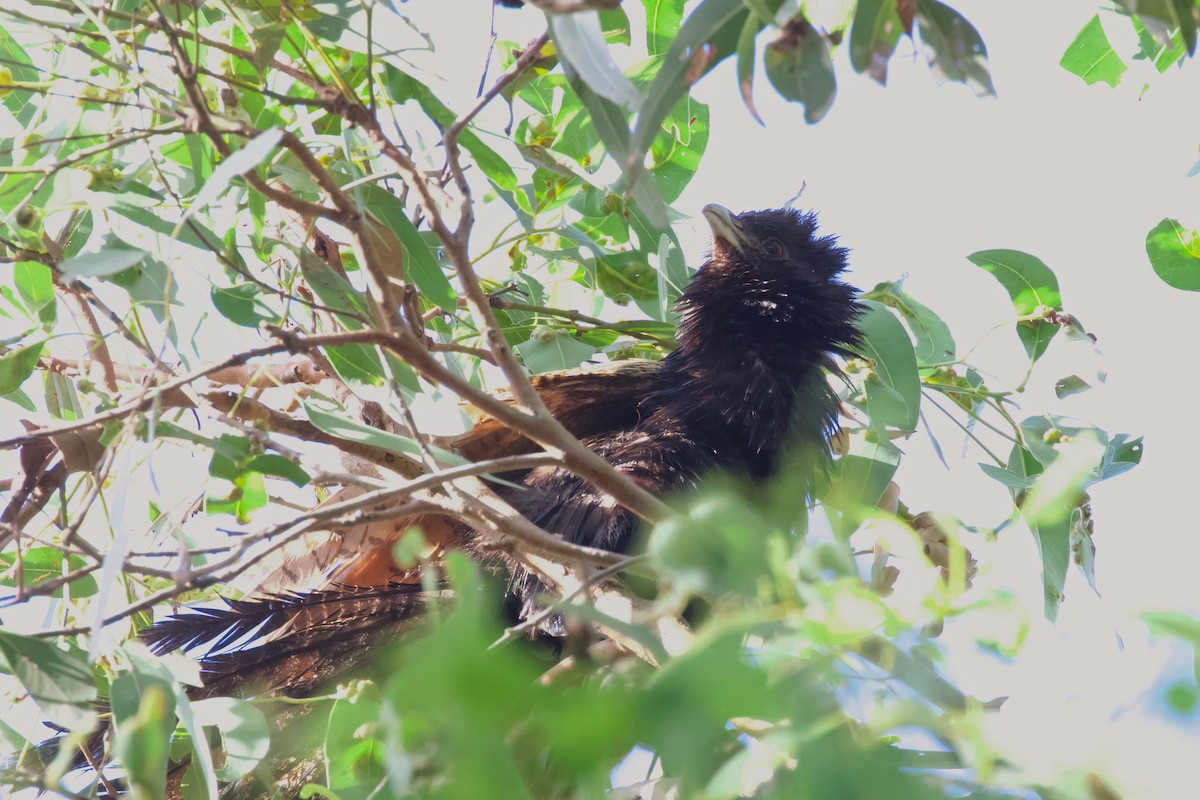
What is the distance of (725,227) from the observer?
296 cm

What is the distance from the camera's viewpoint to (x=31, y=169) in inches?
57.3

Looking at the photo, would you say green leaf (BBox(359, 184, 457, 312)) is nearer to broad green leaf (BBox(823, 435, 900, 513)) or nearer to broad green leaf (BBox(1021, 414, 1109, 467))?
broad green leaf (BBox(823, 435, 900, 513))

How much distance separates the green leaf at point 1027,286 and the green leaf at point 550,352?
2.96ft

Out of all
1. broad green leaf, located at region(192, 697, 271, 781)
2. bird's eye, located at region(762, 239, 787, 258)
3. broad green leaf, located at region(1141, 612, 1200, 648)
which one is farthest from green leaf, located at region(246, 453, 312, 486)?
bird's eye, located at region(762, 239, 787, 258)

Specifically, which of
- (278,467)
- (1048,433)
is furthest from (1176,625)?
(1048,433)

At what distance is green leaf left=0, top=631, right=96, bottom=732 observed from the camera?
1.27m

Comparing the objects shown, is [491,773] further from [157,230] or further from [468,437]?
[468,437]

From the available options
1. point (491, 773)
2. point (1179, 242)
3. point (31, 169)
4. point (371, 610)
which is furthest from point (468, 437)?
point (491, 773)

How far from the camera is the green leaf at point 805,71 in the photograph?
102 centimetres

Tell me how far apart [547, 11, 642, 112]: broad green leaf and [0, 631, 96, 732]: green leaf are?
2.98ft

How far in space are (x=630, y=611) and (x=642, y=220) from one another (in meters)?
1.11

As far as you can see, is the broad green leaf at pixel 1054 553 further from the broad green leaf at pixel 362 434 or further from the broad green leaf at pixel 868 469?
the broad green leaf at pixel 362 434

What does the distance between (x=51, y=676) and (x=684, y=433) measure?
1.55 meters

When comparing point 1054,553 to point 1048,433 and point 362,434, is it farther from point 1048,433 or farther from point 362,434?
point 362,434
